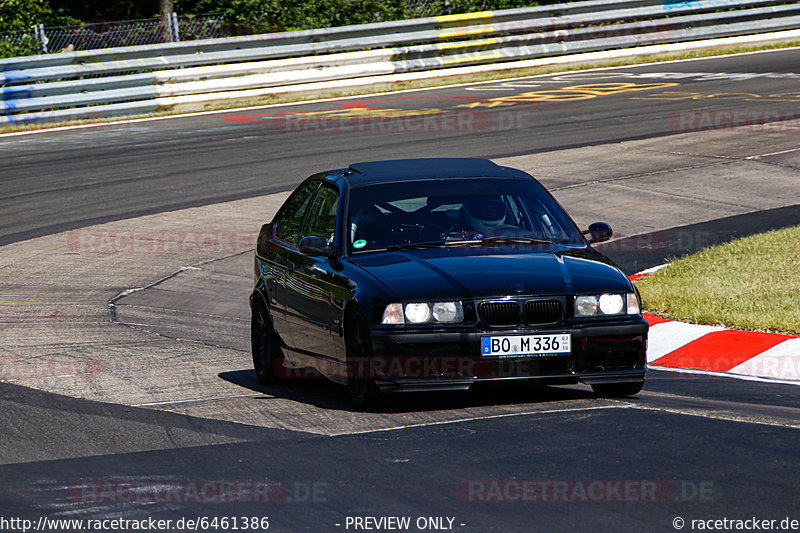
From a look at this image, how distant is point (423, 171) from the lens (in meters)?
8.28

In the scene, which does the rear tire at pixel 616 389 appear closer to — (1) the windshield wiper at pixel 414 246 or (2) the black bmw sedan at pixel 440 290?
(2) the black bmw sedan at pixel 440 290

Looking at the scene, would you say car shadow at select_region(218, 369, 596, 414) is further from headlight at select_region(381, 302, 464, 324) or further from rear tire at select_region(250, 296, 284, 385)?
headlight at select_region(381, 302, 464, 324)

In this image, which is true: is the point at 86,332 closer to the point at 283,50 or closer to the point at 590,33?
the point at 283,50

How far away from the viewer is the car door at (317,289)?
24.6 feet

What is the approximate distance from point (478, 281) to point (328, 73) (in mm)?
18911

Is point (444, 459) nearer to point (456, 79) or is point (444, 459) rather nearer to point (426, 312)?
point (426, 312)

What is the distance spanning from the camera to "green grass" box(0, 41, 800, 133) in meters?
23.1

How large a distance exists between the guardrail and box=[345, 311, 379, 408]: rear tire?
52.9 ft

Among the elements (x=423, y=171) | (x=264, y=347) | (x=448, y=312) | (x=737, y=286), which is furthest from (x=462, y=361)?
(x=737, y=286)

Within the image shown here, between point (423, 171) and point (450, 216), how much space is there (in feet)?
1.67

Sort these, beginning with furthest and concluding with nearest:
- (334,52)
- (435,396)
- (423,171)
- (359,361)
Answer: (334,52) → (423,171) → (435,396) → (359,361)

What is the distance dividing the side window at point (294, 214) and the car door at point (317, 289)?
0.13m

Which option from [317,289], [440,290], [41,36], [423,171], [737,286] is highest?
[41,36]

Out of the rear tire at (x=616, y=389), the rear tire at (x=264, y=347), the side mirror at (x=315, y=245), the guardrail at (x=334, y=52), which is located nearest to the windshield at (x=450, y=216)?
the side mirror at (x=315, y=245)
